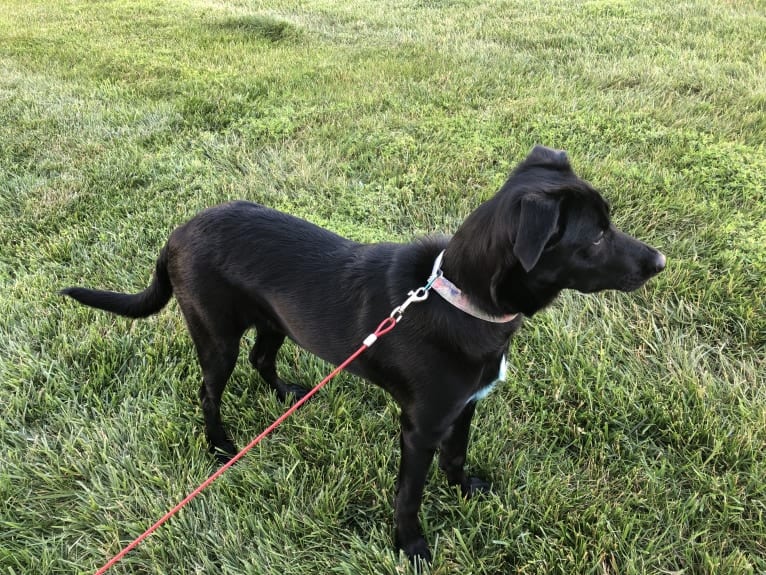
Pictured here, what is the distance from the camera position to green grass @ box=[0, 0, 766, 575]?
212cm

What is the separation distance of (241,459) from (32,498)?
89cm

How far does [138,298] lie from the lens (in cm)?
233

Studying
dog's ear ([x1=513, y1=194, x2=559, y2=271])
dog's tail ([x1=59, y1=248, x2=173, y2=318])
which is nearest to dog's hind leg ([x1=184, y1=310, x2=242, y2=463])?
dog's tail ([x1=59, y1=248, x2=173, y2=318])

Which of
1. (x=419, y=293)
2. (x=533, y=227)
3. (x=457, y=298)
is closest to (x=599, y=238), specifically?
(x=533, y=227)

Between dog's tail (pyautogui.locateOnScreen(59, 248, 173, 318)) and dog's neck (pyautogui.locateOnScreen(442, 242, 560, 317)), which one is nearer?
dog's neck (pyautogui.locateOnScreen(442, 242, 560, 317))

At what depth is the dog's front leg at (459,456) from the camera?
215cm

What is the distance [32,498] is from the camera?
2.27 metres

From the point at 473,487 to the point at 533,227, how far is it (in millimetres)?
1295

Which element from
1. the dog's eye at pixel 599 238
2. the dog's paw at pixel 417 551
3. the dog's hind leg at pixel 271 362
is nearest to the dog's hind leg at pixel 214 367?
the dog's hind leg at pixel 271 362

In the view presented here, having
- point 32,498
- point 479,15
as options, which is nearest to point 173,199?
point 32,498

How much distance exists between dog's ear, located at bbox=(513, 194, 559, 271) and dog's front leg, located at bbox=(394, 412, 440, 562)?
769mm

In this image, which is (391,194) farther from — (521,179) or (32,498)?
(32,498)

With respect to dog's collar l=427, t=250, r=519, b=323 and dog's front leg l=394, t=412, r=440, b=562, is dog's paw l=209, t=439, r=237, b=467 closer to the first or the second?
dog's front leg l=394, t=412, r=440, b=562

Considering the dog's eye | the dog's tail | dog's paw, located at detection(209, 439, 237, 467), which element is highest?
the dog's eye
